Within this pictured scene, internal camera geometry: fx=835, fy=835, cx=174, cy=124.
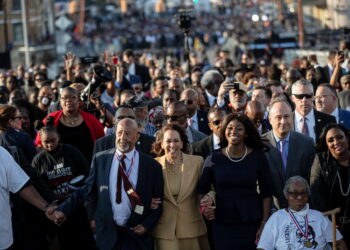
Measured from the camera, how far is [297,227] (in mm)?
7156

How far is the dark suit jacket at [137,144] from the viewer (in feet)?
27.8

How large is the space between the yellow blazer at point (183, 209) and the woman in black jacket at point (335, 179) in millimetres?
1100

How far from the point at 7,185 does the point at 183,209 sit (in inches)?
64.0

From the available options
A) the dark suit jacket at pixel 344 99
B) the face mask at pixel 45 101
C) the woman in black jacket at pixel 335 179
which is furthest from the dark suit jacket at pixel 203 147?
the face mask at pixel 45 101

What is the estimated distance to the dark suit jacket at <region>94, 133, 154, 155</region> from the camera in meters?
8.48

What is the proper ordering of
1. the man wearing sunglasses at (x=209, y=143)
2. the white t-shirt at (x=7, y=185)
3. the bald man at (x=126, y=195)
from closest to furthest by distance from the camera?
the white t-shirt at (x=7, y=185) < the bald man at (x=126, y=195) < the man wearing sunglasses at (x=209, y=143)

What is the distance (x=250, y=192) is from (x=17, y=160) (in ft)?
7.21

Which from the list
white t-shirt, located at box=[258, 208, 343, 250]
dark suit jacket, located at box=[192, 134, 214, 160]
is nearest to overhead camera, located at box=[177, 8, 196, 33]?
dark suit jacket, located at box=[192, 134, 214, 160]

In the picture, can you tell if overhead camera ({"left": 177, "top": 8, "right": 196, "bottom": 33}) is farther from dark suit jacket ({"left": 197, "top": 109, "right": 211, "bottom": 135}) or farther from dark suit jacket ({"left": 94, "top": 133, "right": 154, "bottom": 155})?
dark suit jacket ({"left": 94, "top": 133, "right": 154, "bottom": 155})

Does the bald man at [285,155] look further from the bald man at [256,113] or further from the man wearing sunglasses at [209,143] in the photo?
the bald man at [256,113]

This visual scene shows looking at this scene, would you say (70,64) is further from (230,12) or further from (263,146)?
(230,12)

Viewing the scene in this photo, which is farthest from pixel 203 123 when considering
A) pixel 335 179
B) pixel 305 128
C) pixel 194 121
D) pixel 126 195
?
pixel 126 195

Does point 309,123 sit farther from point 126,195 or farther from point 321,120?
point 126,195

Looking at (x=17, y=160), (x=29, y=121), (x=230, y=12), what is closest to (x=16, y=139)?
(x=17, y=160)
